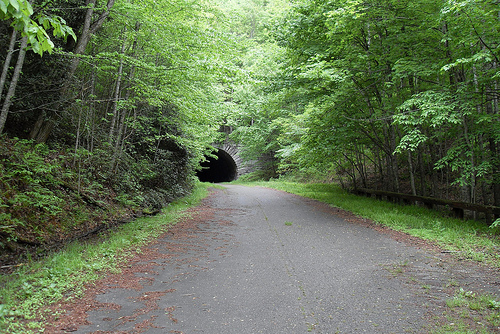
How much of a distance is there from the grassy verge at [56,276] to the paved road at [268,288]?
438 millimetres

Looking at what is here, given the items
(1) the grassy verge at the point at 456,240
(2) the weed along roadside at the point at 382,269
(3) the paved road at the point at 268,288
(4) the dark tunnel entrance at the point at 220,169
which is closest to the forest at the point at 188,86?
(2) the weed along roadside at the point at 382,269

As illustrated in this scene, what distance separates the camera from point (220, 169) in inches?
1594

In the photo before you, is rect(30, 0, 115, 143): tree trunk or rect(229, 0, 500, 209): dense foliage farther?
rect(30, 0, 115, 143): tree trunk

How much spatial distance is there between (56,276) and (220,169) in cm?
3641

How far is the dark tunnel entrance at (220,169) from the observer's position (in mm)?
34562

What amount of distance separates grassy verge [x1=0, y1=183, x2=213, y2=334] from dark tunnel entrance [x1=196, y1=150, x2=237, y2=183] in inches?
1049

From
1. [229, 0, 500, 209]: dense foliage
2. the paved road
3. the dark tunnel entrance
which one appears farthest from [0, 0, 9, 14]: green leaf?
the dark tunnel entrance

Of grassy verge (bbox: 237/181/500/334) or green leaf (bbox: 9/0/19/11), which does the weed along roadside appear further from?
green leaf (bbox: 9/0/19/11)

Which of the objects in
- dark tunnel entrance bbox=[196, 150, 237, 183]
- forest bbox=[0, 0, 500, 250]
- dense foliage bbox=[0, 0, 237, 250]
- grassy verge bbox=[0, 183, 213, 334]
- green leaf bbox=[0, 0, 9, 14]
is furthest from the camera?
dark tunnel entrance bbox=[196, 150, 237, 183]

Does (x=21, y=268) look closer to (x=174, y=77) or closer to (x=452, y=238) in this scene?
(x=174, y=77)

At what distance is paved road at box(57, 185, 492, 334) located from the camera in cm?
315

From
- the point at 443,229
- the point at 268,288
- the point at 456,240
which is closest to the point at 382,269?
the point at 268,288

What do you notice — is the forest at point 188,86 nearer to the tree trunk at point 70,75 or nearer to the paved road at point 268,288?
the tree trunk at point 70,75

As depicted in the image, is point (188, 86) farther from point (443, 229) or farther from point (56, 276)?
point (443, 229)
